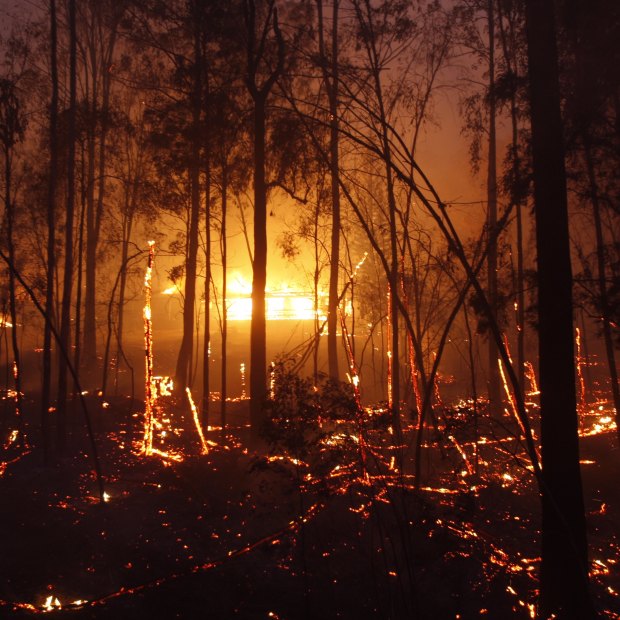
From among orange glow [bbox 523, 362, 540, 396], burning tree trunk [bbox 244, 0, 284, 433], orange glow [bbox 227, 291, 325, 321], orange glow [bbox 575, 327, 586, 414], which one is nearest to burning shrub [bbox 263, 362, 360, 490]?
burning tree trunk [bbox 244, 0, 284, 433]

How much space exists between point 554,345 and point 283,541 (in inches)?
174

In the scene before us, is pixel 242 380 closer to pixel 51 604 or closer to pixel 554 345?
pixel 51 604

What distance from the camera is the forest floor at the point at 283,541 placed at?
6250mm

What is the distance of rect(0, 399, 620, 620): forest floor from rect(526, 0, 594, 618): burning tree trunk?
57 cm

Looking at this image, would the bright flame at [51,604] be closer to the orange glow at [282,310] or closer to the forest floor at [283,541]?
the forest floor at [283,541]

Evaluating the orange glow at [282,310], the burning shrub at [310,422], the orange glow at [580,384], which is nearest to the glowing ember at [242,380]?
the orange glow at [580,384]

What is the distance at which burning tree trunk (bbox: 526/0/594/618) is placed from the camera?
5.44 metres

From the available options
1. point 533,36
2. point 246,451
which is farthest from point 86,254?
point 533,36

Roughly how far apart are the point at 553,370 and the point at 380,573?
330 centimetres

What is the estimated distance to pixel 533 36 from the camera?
578 cm

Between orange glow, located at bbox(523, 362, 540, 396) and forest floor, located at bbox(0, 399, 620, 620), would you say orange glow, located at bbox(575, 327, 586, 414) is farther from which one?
forest floor, located at bbox(0, 399, 620, 620)

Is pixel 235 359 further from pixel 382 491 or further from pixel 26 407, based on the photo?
pixel 382 491

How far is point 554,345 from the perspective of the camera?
18.2ft

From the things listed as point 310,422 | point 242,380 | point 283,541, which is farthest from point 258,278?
point 242,380
